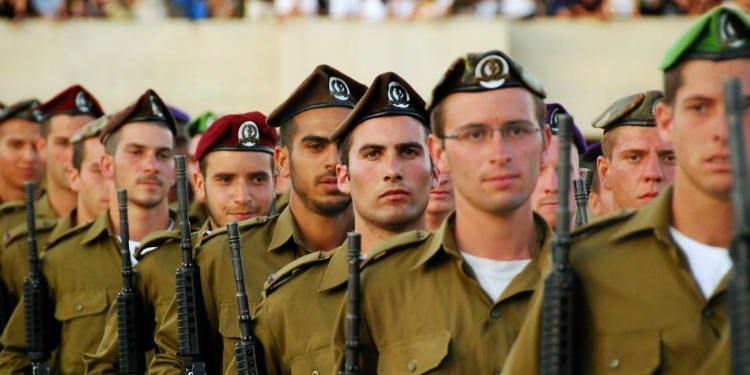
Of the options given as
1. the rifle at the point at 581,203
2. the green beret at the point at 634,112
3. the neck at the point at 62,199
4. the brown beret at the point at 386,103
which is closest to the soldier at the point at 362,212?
the brown beret at the point at 386,103

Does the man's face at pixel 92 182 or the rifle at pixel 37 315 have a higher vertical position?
the man's face at pixel 92 182

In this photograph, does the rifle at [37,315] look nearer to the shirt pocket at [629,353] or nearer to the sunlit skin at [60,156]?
the sunlit skin at [60,156]

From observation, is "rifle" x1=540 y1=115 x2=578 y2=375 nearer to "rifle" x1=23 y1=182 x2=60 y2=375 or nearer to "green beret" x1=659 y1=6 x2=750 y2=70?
"green beret" x1=659 y1=6 x2=750 y2=70

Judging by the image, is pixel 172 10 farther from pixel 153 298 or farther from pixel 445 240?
pixel 445 240

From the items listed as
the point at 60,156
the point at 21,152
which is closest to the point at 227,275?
the point at 60,156

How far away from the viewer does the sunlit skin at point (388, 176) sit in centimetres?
652

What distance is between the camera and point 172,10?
20.5 m

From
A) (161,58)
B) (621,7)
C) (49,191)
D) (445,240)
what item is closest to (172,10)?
(161,58)

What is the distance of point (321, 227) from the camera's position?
7586 mm

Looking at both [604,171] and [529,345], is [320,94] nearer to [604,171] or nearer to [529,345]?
[604,171]

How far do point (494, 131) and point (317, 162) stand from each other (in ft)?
7.35

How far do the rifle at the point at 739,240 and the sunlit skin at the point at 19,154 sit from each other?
9316 mm

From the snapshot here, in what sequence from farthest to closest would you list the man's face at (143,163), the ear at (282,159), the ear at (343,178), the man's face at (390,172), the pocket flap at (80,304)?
the man's face at (143,163) → the pocket flap at (80,304) → the ear at (282,159) → the ear at (343,178) → the man's face at (390,172)

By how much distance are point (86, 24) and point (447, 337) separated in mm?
15474
